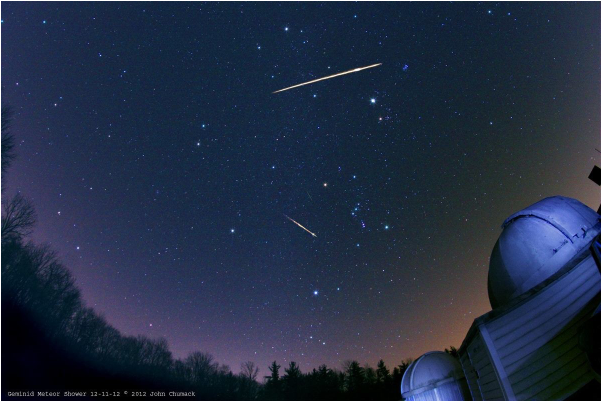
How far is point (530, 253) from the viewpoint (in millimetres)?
7898

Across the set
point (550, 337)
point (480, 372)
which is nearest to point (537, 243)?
point (550, 337)

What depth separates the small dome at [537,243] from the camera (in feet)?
24.5

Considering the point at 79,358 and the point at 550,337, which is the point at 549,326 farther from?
the point at 79,358

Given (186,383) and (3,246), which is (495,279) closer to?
(3,246)

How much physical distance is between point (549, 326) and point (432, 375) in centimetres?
568

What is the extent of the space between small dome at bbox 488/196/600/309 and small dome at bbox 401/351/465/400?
3450mm

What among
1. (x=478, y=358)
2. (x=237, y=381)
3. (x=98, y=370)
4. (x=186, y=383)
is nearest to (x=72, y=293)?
(x=98, y=370)

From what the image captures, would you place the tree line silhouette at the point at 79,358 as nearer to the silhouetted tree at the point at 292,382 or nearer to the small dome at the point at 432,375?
the silhouetted tree at the point at 292,382

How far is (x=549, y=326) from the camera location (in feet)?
21.0

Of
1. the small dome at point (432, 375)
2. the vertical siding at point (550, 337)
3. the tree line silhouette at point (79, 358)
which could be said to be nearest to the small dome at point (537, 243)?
the vertical siding at point (550, 337)

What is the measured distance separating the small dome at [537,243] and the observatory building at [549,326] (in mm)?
21

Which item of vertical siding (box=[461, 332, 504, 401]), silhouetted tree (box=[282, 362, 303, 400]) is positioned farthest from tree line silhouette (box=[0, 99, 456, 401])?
vertical siding (box=[461, 332, 504, 401])

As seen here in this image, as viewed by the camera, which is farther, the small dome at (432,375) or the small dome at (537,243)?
the small dome at (432,375)

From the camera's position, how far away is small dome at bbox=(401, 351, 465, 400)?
34.4 ft
